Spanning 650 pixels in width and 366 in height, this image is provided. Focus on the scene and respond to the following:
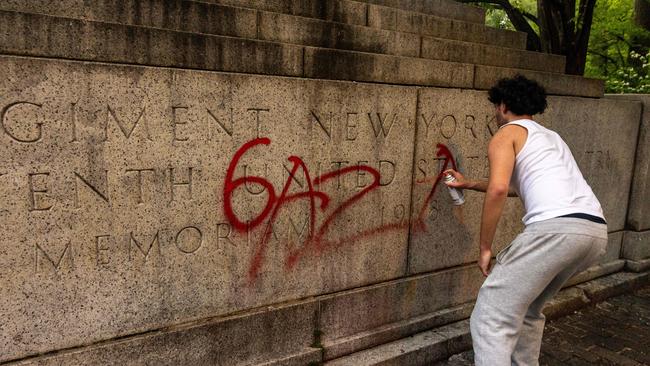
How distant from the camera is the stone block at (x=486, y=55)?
13.4 ft

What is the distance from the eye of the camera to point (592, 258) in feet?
8.84

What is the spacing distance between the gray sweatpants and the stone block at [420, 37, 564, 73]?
75.4 inches

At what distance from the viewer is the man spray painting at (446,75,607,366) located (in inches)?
103

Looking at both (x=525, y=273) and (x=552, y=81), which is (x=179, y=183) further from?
(x=552, y=81)

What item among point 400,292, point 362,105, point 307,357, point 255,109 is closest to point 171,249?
point 255,109

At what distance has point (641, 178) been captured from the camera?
222 inches

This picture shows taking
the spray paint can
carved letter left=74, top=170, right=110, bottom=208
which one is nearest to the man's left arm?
the spray paint can

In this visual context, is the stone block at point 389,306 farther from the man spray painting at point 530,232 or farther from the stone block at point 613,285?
the stone block at point 613,285

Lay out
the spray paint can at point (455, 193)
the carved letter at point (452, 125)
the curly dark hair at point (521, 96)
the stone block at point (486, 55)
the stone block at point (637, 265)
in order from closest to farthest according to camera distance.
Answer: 1. the curly dark hair at point (521, 96)
2. the spray paint can at point (455, 193)
3. the carved letter at point (452, 125)
4. the stone block at point (486, 55)
5. the stone block at point (637, 265)

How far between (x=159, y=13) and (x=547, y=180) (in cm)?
238

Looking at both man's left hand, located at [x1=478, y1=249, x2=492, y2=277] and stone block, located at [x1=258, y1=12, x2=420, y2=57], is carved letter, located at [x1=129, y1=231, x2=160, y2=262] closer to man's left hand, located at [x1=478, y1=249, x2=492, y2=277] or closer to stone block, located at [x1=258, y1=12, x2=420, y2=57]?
stone block, located at [x1=258, y1=12, x2=420, y2=57]

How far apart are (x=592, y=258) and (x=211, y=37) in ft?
8.02

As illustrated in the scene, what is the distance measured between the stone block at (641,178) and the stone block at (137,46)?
14.4 feet

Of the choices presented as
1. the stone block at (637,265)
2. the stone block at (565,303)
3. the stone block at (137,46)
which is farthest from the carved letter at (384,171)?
the stone block at (637,265)
